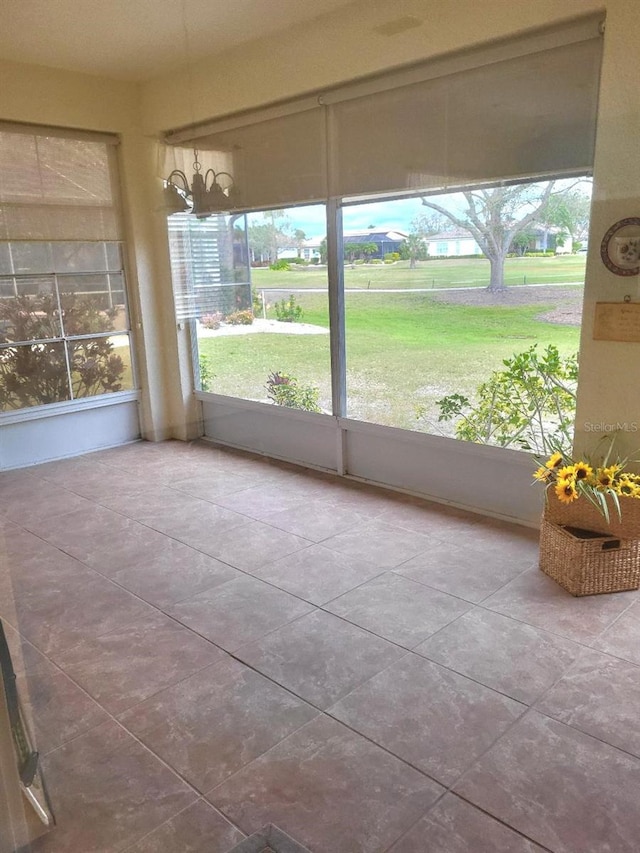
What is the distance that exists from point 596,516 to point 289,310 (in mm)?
2327

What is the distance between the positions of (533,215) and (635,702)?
2.08 meters

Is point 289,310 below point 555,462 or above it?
above

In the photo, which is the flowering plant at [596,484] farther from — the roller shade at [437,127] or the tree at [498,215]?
the roller shade at [437,127]

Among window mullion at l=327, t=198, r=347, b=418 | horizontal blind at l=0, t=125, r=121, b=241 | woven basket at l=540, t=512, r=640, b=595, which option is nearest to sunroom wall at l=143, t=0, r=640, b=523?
window mullion at l=327, t=198, r=347, b=418

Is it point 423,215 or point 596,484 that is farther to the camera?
point 423,215

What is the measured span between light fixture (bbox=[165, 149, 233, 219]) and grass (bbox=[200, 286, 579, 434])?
86 centimetres

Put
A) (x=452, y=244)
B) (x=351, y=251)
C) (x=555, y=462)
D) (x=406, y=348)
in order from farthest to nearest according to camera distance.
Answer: (x=351, y=251) → (x=406, y=348) → (x=452, y=244) → (x=555, y=462)

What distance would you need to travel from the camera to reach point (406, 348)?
12.0ft

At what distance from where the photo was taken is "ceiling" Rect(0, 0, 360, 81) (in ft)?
10.5

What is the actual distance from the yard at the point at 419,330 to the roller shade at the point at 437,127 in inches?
17.4

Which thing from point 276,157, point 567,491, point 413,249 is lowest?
point 567,491

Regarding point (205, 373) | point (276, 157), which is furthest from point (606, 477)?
point (205, 373)

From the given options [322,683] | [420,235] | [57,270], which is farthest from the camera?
[57,270]

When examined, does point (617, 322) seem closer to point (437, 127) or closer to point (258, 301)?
point (437, 127)
